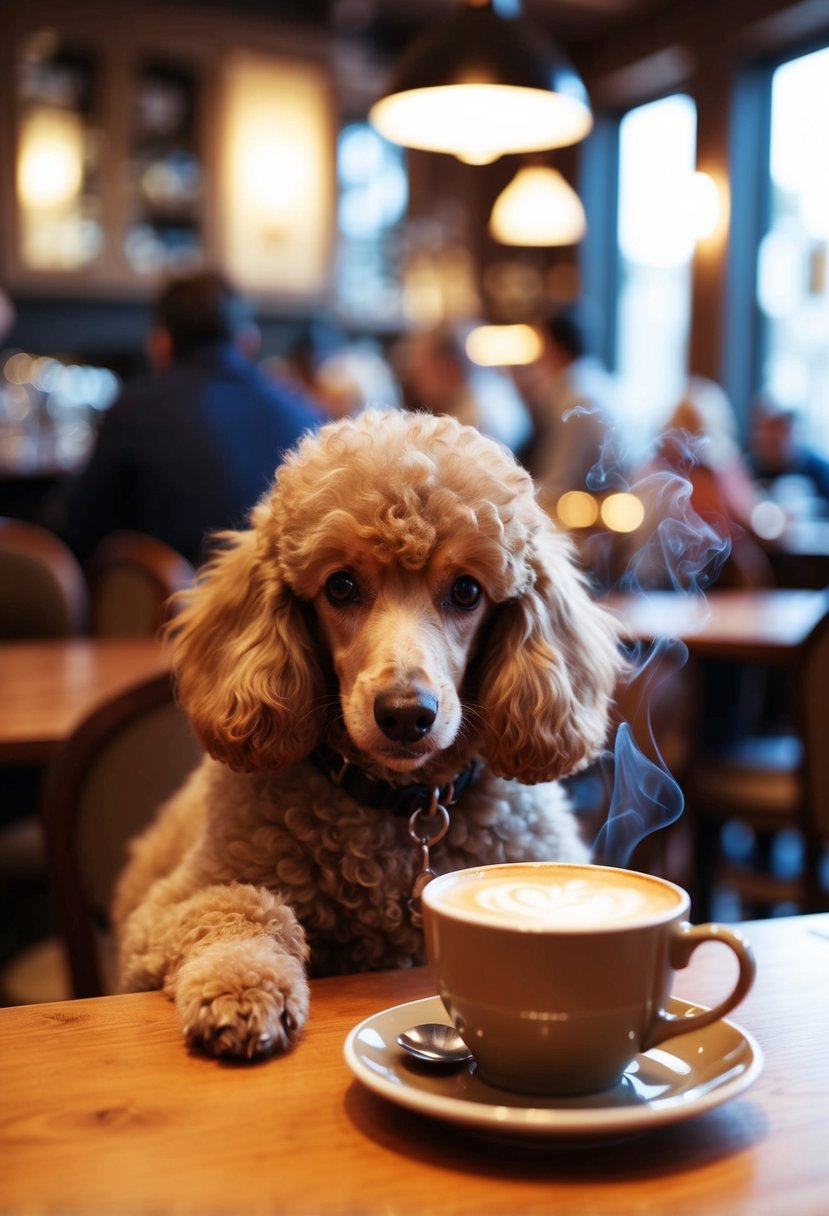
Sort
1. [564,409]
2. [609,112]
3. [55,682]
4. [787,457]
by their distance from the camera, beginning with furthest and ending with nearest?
1. [609,112]
2. [787,457]
3. [564,409]
4. [55,682]

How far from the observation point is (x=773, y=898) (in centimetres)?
319

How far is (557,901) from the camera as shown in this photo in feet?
2.52

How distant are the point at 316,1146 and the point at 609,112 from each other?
908 centimetres

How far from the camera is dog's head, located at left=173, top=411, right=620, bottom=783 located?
3.85ft

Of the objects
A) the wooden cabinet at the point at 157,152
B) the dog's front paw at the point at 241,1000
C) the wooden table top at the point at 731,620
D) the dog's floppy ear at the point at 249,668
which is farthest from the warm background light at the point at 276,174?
the dog's front paw at the point at 241,1000

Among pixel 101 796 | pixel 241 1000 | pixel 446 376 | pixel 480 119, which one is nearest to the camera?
pixel 241 1000

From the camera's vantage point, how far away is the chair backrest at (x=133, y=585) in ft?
8.93

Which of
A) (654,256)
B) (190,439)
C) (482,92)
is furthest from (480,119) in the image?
(654,256)

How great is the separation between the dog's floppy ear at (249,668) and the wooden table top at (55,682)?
0.38 meters

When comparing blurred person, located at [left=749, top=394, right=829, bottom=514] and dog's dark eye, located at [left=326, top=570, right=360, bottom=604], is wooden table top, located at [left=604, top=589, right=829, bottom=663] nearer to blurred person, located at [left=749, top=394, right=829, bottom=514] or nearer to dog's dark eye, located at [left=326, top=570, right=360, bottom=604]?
dog's dark eye, located at [left=326, top=570, right=360, bottom=604]

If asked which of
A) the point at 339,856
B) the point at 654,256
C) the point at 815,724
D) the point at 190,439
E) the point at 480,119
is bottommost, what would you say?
the point at 815,724

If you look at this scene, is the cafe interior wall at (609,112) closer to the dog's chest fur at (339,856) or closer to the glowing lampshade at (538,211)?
the glowing lampshade at (538,211)

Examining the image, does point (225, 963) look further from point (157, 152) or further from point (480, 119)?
point (157, 152)

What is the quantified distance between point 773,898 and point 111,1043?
2.67 m
